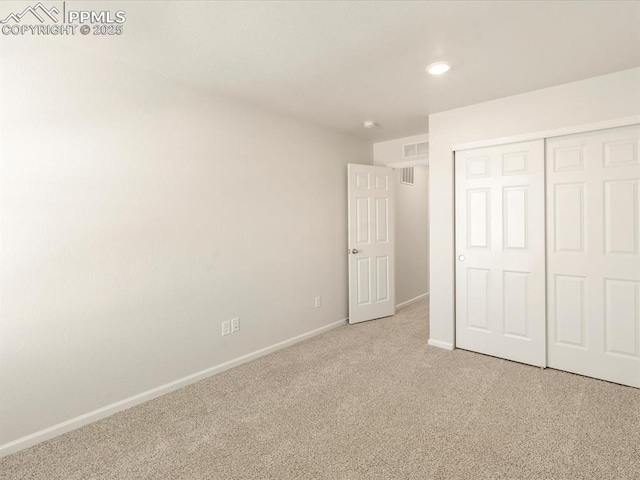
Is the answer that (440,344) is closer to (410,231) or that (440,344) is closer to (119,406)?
(410,231)

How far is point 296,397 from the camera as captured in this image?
97.2 inches

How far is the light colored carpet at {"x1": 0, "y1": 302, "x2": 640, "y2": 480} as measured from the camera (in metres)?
1.75

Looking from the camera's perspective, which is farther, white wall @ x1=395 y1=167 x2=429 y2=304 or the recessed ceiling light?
white wall @ x1=395 y1=167 x2=429 y2=304

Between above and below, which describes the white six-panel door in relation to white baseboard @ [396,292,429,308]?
above

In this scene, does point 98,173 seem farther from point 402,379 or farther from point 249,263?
point 402,379

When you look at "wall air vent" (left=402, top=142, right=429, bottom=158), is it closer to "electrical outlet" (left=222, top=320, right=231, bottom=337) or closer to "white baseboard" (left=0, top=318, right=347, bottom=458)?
"white baseboard" (left=0, top=318, right=347, bottom=458)

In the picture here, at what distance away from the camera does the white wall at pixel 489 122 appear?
2.54 meters

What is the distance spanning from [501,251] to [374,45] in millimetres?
2137

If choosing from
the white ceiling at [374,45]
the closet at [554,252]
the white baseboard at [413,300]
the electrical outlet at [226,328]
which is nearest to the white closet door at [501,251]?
the closet at [554,252]

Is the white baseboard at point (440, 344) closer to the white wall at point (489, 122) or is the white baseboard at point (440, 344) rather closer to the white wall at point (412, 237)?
the white wall at point (489, 122)

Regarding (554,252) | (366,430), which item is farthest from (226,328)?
(554,252)

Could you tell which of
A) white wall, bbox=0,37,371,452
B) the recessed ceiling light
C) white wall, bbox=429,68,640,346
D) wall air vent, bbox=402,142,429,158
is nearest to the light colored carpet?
white wall, bbox=0,37,371,452

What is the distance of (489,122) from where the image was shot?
3086 millimetres

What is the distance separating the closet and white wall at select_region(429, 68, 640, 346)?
0.11m
